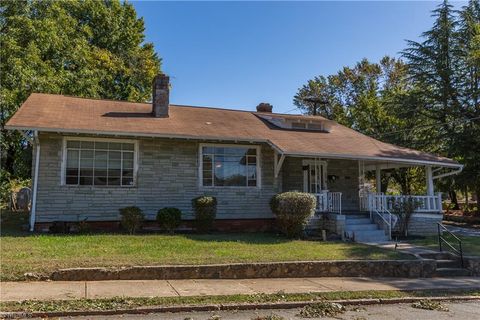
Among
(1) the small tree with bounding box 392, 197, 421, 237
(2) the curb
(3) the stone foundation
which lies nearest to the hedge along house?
(1) the small tree with bounding box 392, 197, 421, 237

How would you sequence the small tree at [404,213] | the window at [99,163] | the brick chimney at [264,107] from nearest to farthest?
the window at [99,163] < the small tree at [404,213] < the brick chimney at [264,107]

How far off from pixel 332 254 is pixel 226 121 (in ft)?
28.5

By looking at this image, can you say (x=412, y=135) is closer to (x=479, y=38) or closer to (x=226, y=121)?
(x=479, y=38)

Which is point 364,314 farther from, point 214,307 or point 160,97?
point 160,97

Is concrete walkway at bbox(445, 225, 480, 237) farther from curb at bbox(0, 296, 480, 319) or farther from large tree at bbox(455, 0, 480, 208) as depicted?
curb at bbox(0, 296, 480, 319)

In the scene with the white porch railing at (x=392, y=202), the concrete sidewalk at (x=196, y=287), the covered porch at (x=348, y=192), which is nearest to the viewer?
the concrete sidewalk at (x=196, y=287)

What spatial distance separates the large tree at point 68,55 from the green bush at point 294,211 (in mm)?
16320

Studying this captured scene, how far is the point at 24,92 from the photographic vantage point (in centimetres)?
2425

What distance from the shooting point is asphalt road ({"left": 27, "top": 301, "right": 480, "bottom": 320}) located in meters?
6.81

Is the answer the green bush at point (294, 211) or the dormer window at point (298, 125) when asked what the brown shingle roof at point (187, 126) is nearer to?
the dormer window at point (298, 125)

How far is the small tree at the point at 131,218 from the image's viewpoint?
13961 millimetres

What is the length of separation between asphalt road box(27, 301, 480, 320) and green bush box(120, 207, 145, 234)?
739 centimetres

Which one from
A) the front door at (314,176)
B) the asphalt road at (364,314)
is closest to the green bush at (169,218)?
the front door at (314,176)

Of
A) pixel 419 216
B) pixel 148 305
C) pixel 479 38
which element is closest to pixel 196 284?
pixel 148 305
